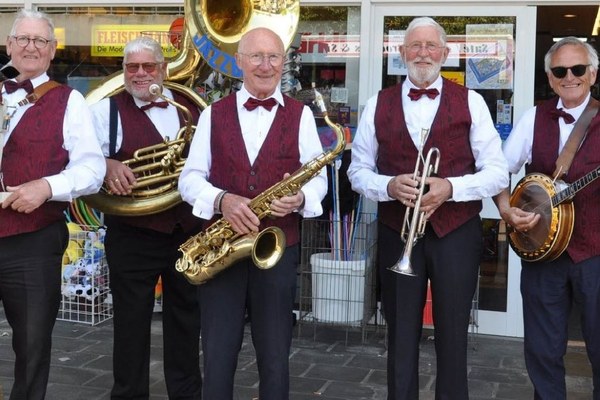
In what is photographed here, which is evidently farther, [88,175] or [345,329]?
[345,329]

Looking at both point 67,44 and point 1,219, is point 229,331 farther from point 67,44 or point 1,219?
point 67,44

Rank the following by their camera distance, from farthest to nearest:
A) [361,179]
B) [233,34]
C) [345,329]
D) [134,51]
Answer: [345,329]
[233,34]
[134,51]
[361,179]

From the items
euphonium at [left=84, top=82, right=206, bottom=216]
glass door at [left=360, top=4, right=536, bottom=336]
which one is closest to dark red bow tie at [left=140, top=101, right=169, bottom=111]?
euphonium at [left=84, top=82, right=206, bottom=216]

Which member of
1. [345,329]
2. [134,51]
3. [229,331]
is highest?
[134,51]

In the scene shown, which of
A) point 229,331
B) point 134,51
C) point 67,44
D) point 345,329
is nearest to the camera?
point 229,331

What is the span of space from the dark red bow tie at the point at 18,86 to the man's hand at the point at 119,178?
52cm

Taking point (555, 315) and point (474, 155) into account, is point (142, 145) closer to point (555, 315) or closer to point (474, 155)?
point (474, 155)

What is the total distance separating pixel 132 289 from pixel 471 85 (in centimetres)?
308

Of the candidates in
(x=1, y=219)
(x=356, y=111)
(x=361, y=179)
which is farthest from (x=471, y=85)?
(x=1, y=219)

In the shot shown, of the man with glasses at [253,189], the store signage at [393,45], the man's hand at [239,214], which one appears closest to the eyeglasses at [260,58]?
the man with glasses at [253,189]

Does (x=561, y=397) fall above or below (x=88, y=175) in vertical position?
below

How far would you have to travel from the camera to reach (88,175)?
3.40 metres

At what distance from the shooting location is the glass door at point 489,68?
5.77 metres

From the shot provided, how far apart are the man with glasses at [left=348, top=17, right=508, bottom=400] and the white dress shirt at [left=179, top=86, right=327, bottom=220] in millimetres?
305
